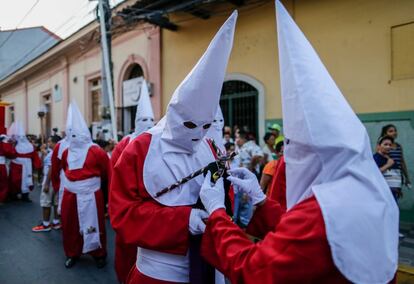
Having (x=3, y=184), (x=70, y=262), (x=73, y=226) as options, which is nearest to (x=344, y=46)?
(x=73, y=226)

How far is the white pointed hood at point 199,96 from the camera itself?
1788 millimetres

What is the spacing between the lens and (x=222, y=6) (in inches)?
356

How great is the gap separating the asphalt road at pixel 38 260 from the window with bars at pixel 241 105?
4.25 m

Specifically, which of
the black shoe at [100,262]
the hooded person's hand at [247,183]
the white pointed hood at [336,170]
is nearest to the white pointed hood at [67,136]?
the black shoe at [100,262]

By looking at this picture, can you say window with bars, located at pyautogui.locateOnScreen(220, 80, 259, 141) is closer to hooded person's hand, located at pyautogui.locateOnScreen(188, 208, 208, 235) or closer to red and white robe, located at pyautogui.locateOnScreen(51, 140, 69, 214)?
red and white robe, located at pyautogui.locateOnScreen(51, 140, 69, 214)

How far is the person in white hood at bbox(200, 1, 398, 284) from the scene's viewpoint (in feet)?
3.81

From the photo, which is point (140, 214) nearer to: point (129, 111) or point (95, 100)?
point (129, 111)

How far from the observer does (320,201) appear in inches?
47.1

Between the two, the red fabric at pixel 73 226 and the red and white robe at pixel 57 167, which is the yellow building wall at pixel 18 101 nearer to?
the red and white robe at pixel 57 167

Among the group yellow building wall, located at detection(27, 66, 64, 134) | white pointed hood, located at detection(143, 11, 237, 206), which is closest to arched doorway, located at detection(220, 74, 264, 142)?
white pointed hood, located at detection(143, 11, 237, 206)

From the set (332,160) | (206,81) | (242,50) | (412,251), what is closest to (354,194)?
(332,160)

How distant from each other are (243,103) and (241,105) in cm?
9

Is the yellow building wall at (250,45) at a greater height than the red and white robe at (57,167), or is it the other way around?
the yellow building wall at (250,45)

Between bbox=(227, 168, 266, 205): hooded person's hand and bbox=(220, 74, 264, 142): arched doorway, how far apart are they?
20.8ft
